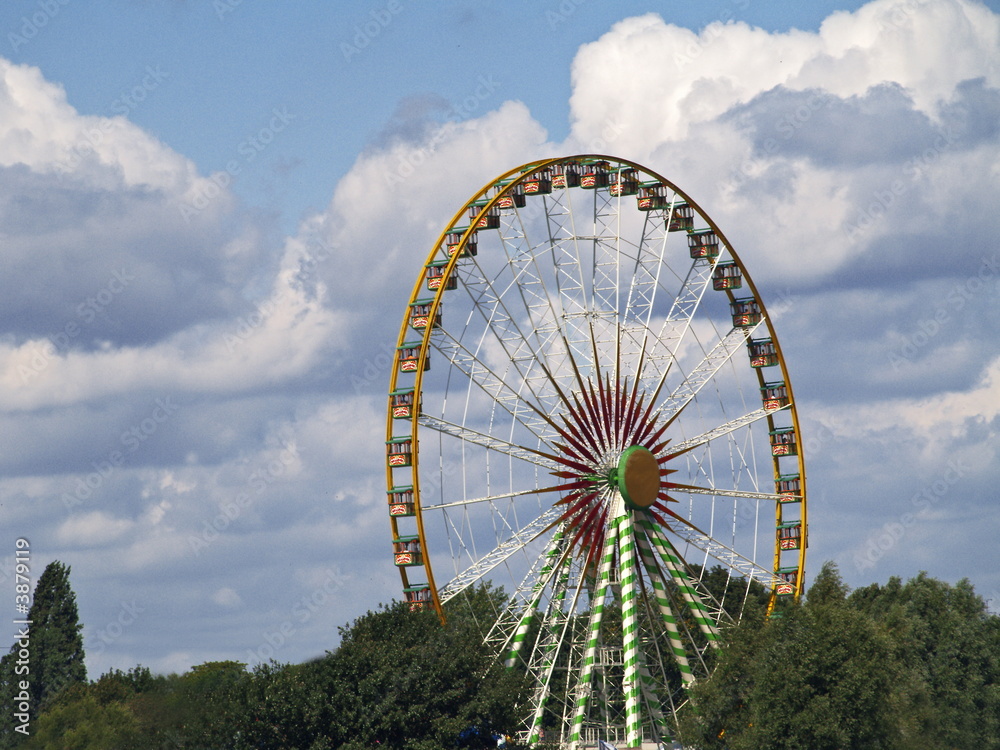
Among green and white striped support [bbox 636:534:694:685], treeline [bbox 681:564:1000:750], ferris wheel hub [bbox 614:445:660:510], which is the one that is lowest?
treeline [bbox 681:564:1000:750]

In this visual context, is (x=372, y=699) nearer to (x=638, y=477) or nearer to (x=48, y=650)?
(x=638, y=477)

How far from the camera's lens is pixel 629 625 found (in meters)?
80.1

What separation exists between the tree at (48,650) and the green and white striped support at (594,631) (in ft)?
167

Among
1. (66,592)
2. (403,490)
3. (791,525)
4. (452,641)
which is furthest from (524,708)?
(66,592)

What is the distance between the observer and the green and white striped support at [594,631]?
80.7 m

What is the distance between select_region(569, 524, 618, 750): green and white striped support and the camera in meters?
80.7

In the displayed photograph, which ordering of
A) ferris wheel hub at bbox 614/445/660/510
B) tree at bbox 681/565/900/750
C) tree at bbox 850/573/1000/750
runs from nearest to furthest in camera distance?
tree at bbox 681/565/900/750, ferris wheel hub at bbox 614/445/660/510, tree at bbox 850/573/1000/750

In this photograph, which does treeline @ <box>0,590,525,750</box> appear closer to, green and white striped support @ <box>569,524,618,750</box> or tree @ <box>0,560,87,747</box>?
green and white striped support @ <box>569,524,618,750</box>

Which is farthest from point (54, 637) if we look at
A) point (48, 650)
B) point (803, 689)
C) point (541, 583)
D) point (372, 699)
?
point (803, 689)

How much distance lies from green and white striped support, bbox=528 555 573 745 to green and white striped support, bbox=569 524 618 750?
62.6 inches

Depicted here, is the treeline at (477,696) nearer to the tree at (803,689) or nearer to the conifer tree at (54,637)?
the tree at (803,689)

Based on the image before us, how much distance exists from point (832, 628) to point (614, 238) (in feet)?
78.6

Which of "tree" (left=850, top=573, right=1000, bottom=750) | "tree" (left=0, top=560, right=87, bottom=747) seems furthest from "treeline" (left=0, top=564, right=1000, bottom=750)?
"tree" (left=0, top=560, right=87, bottom=747)

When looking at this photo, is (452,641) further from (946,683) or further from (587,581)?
(946,683)
